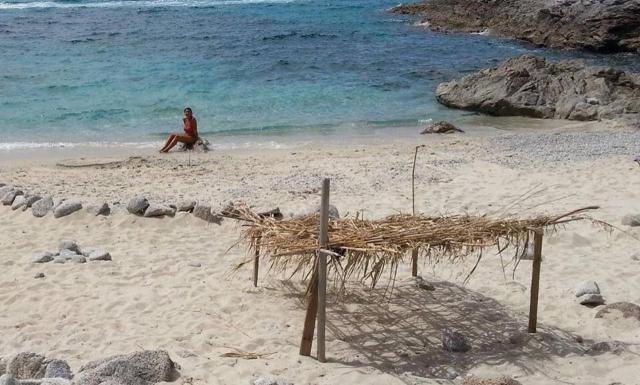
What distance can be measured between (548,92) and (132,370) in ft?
51.6

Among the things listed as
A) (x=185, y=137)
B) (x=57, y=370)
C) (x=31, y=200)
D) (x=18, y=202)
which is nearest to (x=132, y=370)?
(x=57, y=370)

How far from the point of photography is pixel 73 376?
5.86 metres

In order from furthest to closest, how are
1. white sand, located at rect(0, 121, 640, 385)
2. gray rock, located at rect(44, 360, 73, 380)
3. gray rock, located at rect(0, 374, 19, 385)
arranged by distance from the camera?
white sand, located at rect(0, 121, 640, 385) → gray rock, located at rect(44, 360, 73, 380) → gray rock, located at rect(0, 374, 19, 385)

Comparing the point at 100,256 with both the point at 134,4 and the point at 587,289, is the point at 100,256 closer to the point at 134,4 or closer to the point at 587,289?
the point at 587,289

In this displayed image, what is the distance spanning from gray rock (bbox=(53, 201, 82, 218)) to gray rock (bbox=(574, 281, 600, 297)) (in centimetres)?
653

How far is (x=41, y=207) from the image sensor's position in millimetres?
10352

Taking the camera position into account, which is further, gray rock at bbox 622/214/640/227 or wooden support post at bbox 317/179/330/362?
gray rock at bbox 622/214/640/227

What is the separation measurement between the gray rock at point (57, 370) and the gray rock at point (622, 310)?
4832mm

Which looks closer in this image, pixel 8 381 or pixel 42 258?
pixel 8 381

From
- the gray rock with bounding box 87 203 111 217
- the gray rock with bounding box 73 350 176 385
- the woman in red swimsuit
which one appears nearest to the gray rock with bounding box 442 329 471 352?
the gray rock with bounding box 73 350 176 385

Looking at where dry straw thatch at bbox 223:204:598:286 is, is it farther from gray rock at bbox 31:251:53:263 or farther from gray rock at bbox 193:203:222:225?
gray rock at bbox 193:203:222:225

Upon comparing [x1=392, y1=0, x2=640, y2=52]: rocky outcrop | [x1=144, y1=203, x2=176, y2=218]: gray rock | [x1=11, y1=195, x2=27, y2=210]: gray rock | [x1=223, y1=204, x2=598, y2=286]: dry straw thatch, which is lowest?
[x1=144, y1=203, x2=176, y2=218]: gray rock

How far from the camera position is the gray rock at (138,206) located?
10.2 metres

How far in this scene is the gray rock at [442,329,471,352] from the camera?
666 cm
